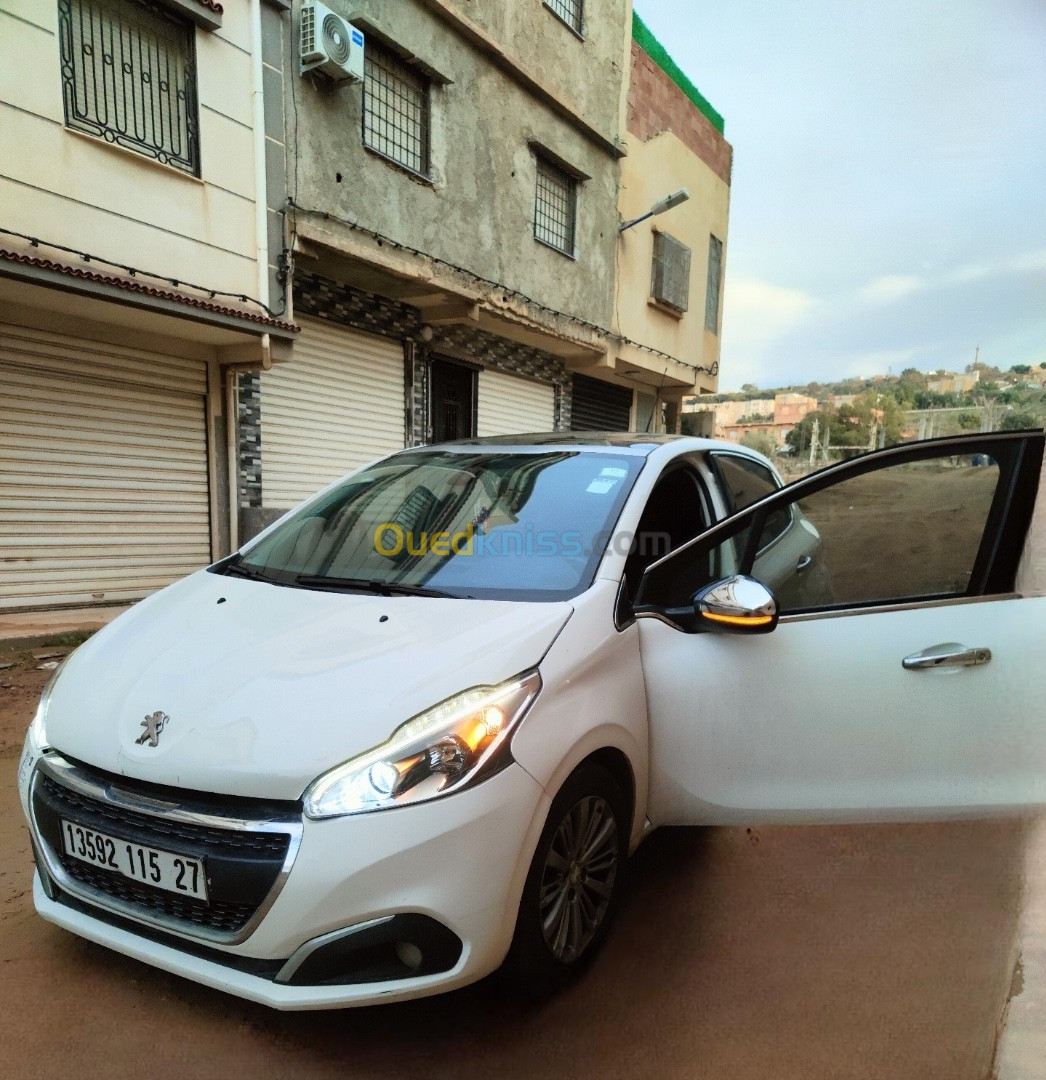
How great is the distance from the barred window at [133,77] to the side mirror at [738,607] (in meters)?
6.46

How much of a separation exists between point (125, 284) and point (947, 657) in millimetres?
6149

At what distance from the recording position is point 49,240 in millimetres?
5680

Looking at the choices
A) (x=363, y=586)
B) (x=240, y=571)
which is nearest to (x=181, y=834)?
(x=363, y=586)

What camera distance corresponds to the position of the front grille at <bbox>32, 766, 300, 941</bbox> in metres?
1.59

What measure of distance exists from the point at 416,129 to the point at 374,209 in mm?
1535

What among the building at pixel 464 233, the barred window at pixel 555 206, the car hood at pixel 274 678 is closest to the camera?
the car hood at pixel 274 678

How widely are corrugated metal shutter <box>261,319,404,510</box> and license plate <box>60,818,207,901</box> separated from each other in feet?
21.6

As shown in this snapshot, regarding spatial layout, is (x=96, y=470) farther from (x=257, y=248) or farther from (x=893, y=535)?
(x=893, y=535)

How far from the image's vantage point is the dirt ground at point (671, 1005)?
5.75ft

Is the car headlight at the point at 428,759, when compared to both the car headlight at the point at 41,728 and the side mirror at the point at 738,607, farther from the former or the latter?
the car headlight at the point at 41,728

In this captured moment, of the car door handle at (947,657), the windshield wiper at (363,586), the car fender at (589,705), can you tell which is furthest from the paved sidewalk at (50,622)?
the car door handle at (947,657)

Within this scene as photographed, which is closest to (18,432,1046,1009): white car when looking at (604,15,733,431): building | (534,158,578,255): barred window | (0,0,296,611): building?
(0,0,296,611): building

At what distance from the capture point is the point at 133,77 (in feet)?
20.0

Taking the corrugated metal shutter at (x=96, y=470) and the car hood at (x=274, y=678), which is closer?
the car hood at (x=274, y=678)
